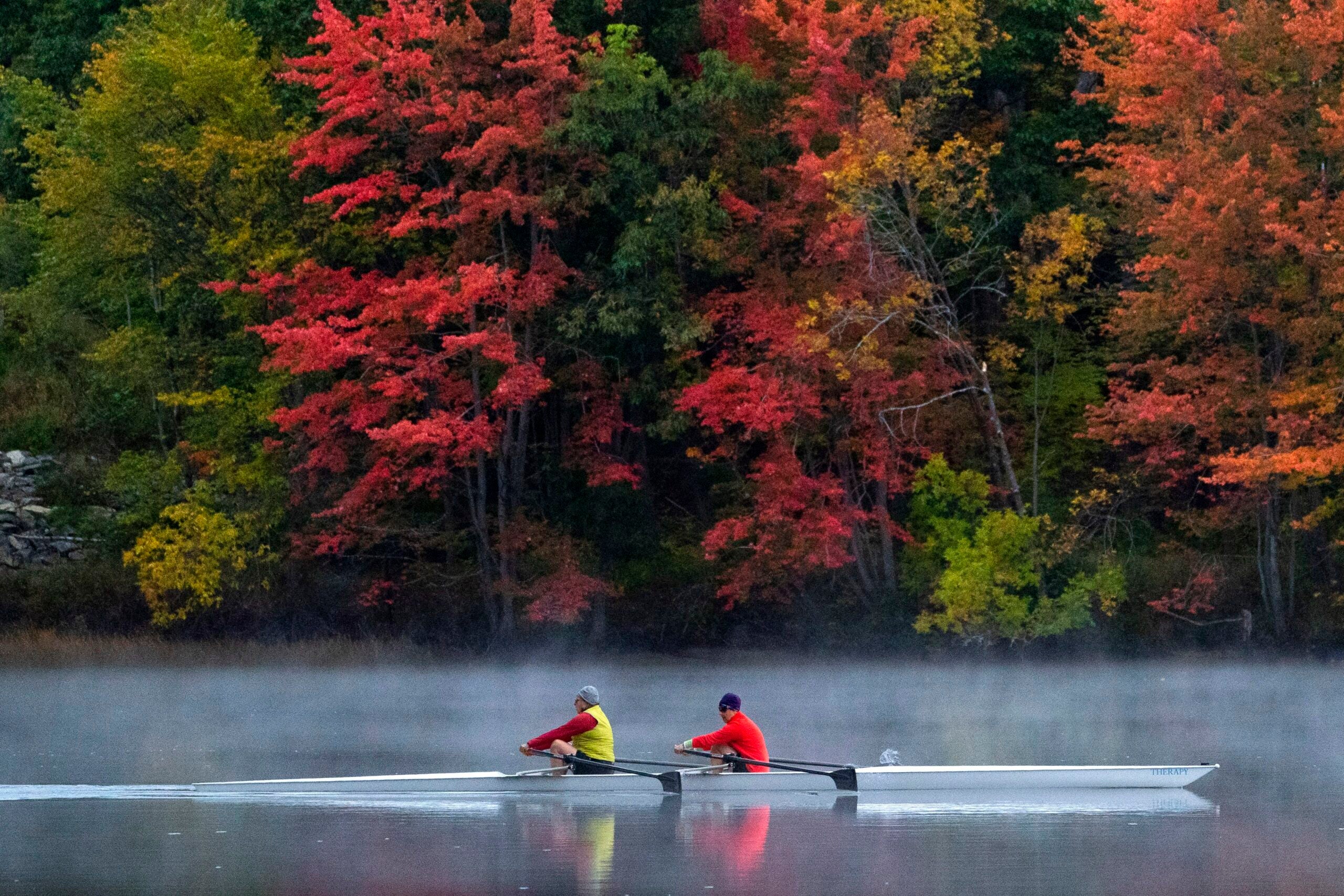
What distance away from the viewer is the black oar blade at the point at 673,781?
17594 mm

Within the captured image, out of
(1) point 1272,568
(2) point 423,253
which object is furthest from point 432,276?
(1) point 1272,568

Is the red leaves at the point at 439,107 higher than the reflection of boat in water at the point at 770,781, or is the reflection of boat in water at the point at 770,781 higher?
the red leaves at the point at 439,107

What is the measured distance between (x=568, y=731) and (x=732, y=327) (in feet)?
49.4

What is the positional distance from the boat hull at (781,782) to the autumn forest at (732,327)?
12.6 metres

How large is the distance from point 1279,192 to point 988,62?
663cm

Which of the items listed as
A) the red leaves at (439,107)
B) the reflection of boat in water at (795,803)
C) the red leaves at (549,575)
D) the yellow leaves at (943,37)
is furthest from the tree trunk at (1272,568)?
the reflection of boat in water at (795,803)

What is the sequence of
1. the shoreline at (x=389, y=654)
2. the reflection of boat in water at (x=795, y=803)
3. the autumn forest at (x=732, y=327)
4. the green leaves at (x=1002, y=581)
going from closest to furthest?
the reflection of boat in water at (x=795, y=803), the autumn forest at (x=732, y=327), the green leaves at (x=1002, y=581), the shoreline at (x=389, y=654)

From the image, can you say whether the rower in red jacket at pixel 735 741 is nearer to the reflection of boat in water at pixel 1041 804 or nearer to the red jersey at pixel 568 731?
the red jersey at pixel 568 731

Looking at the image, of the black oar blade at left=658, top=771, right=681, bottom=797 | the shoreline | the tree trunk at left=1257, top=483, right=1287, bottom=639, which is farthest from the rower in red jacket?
the tree trunk at left=1257, top=483, right=1287, bottom=639

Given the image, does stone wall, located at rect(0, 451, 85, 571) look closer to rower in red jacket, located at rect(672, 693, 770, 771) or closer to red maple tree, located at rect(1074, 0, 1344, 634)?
red maple tree, located at rect(1074, 0, 1344, 634)

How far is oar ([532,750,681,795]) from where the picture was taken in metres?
17.5

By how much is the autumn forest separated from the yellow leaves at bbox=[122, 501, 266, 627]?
109 millimetres

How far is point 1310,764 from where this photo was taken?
19625 millimetres

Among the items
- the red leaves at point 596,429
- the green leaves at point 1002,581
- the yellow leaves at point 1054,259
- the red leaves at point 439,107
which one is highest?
the red leaves at point 439,107
